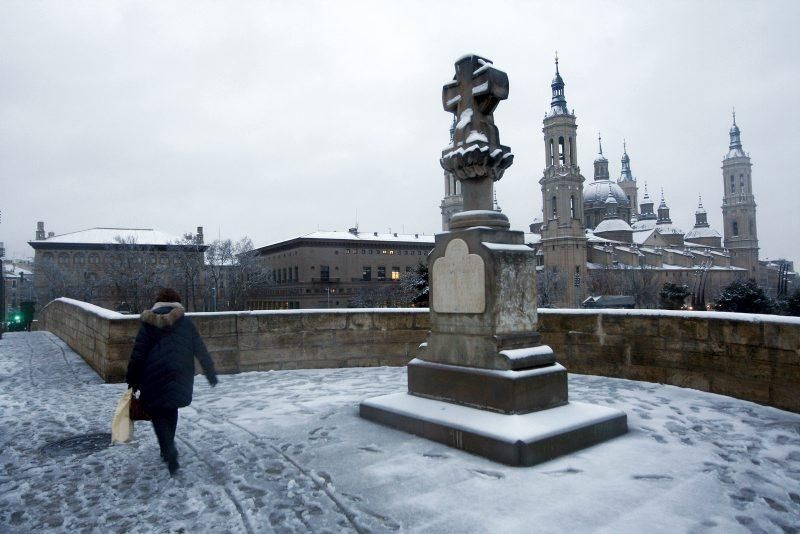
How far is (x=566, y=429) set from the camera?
15.3 ft

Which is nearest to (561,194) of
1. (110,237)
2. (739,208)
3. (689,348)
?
(739,208)

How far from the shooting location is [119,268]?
1935 inches

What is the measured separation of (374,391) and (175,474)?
3.47 metres

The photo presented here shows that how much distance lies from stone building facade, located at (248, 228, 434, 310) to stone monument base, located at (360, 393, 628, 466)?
65934 millimetres

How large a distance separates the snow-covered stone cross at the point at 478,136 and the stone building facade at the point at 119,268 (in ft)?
155

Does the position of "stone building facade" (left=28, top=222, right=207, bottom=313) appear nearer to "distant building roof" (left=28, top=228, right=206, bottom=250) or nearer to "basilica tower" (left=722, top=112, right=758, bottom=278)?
"distant building roof" (left=28, top=228, right=206, bottom=250)

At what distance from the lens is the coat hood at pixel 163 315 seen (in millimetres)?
4309

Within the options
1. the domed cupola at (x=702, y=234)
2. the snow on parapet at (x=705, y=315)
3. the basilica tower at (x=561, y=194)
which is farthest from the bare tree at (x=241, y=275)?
the domed cupola at (x=702, y=234)

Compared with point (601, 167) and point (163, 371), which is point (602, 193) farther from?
point (163, 371)

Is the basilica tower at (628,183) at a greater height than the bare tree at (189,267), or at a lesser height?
greater

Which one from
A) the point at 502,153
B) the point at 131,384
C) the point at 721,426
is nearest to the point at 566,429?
the point at 721,426

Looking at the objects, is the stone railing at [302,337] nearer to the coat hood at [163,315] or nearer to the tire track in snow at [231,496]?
the tire track in snow at [231,496]

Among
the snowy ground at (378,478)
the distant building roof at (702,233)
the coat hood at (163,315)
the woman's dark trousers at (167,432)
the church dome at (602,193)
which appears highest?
the church dome at (602,193)

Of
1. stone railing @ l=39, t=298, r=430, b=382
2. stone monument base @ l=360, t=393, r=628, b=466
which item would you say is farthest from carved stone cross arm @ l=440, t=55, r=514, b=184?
stone railing @ l=39, t=298, r=430, b=382
